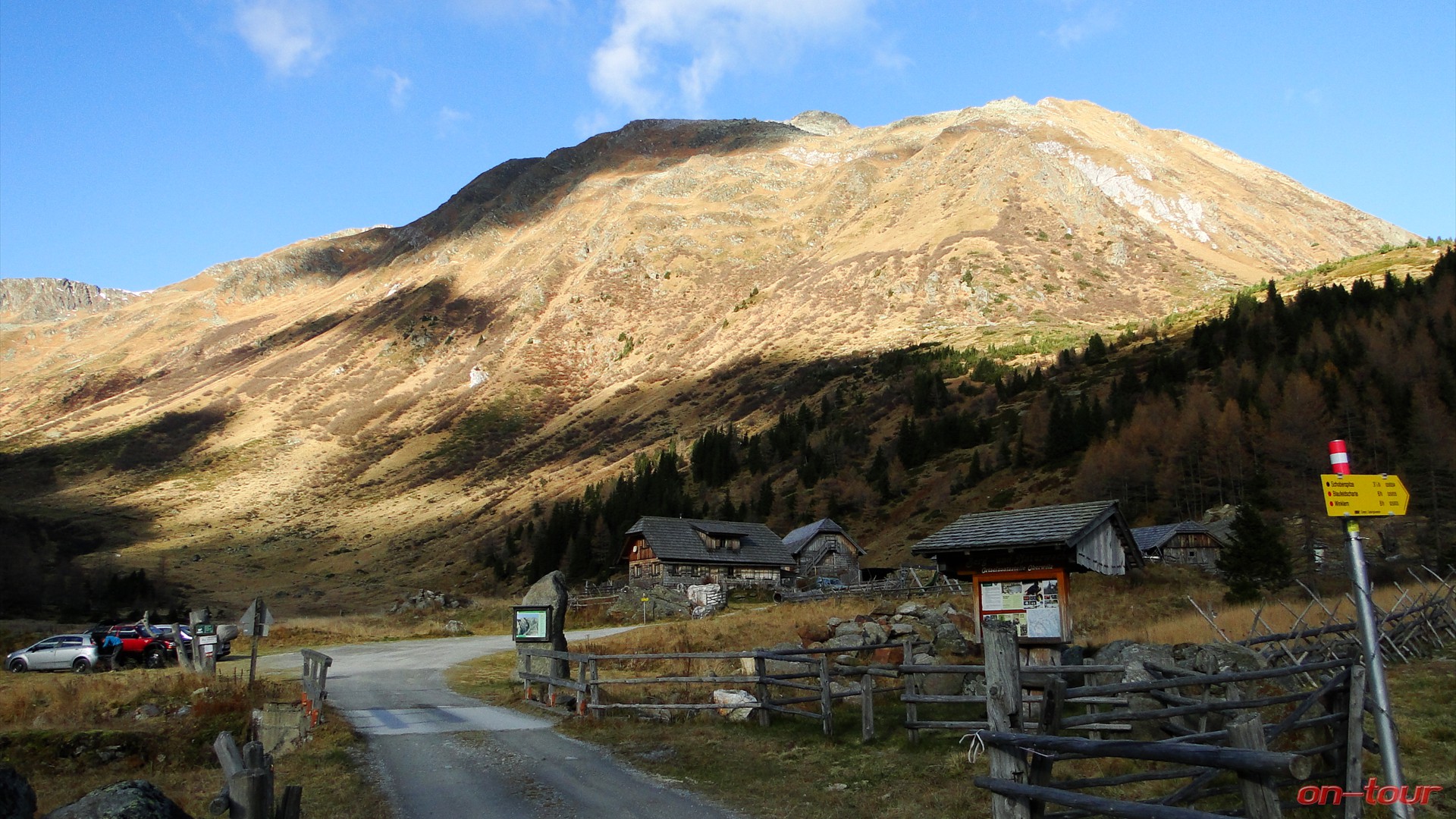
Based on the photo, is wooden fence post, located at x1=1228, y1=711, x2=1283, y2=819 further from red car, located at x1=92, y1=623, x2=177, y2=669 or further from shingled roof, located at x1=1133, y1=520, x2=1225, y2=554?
shingled roof, located at x1=1133, y1=520, x2=1225, y2=554

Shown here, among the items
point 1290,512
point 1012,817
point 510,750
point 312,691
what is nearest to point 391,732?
point 312,691

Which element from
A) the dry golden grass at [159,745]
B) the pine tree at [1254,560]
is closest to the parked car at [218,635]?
the dry golden grass at [159,745]

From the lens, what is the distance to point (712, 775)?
12.7 metres

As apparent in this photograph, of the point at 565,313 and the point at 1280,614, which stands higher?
the point at 565,313

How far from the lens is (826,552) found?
67500 mm

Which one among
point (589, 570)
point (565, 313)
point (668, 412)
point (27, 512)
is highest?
point (565, 313)

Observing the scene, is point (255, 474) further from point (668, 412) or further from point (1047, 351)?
point (1047, 351)

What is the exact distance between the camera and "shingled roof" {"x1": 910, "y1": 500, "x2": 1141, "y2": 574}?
1839 centimetres

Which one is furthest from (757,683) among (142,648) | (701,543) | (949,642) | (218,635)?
(701,543)

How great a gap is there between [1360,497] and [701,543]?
5743cm

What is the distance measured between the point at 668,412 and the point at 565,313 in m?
60.6

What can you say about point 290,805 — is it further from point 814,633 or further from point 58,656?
point 58,656

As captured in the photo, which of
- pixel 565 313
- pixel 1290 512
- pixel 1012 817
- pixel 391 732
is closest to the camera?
pixel 1012 817

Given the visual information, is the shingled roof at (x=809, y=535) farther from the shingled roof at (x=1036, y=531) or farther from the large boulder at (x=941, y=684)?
the large boulder at (x=941, y=684)
